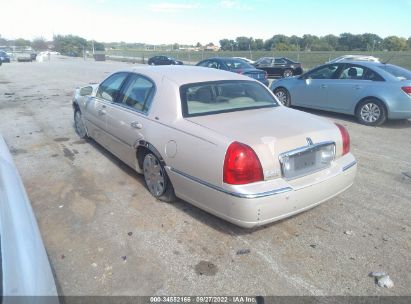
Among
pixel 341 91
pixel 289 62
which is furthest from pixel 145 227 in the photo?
pixel 289 62

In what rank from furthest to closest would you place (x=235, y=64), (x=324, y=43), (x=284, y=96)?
1. (x=324, y=43)
2. (x=235, y=64)
3. (x=284, y=96)

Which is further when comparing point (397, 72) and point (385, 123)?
point (385, 123)

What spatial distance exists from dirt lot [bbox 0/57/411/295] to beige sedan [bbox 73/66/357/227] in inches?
12.8

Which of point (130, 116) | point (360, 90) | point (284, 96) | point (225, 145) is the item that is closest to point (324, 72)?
point (360, 90)

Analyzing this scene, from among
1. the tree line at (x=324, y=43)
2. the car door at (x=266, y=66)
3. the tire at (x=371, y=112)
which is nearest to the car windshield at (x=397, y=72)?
the tire at (x=371, y=112)

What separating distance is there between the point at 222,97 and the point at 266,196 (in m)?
1.53

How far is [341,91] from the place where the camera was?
27.2ft

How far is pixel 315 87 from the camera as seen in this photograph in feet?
29.0

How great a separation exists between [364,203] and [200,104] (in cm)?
226

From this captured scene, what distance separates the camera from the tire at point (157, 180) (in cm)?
381

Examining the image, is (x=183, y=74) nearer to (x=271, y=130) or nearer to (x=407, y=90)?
(x=271, y=130)

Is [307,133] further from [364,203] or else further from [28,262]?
[28,262]

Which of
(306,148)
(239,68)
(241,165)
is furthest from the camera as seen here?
(239,68)

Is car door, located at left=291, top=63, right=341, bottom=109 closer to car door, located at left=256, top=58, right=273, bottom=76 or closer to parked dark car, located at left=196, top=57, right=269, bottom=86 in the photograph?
parked dark car, located at left=196, top=57, right=269, bottom=86
